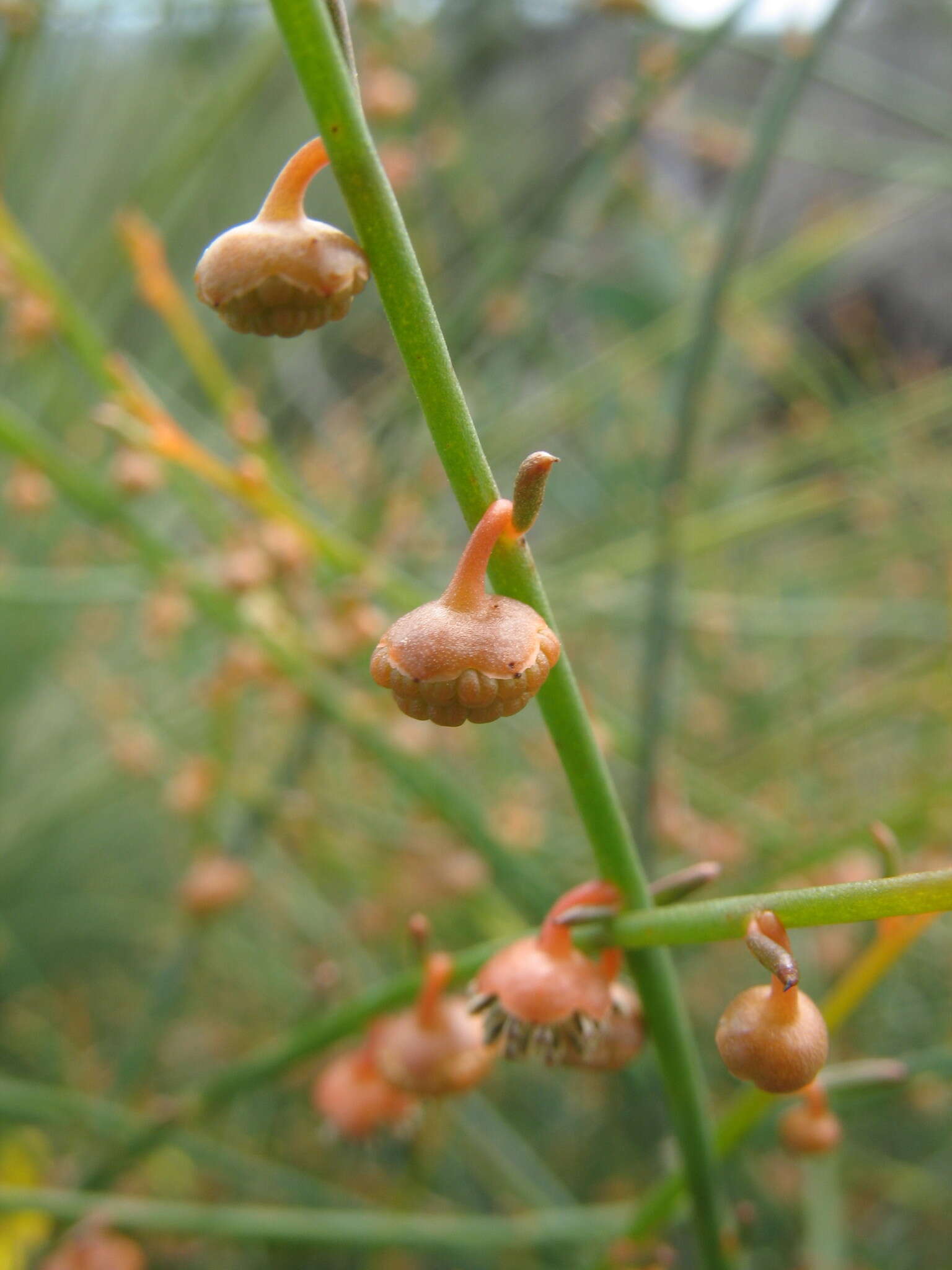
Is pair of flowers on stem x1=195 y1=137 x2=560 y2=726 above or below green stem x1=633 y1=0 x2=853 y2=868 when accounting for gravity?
below

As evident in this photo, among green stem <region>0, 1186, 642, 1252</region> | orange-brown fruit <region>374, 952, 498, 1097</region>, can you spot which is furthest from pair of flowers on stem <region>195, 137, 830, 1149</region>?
green stem <region>0, 1186, 642, 1252</region>

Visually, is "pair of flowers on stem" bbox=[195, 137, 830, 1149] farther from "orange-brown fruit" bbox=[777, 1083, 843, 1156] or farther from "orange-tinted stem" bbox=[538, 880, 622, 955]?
"orange-brown fruit" bbox=[777, 1083, 843, 1156]

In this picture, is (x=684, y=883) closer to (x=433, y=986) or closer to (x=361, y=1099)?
(x=433, y=986)

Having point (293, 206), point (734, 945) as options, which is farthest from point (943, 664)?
point (293, 206)

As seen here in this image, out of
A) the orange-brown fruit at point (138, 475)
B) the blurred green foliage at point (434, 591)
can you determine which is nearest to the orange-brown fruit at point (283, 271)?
the blurred green foliage at point (434, 591)

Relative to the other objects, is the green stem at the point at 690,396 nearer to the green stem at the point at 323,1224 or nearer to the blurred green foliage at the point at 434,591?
the blurred green foliage at the point at 434,591

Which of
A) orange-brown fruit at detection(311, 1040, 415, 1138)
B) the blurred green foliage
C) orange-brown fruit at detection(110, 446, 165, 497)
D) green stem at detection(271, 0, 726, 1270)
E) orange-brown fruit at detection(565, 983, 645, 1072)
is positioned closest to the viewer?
green stem at detection(271, 0, 726, 1270)

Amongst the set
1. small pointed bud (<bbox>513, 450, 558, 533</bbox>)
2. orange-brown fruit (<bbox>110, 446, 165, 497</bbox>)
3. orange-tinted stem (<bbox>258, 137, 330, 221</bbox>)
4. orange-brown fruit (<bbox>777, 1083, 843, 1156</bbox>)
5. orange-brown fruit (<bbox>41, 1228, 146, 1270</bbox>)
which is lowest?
orange-brown fruit (<bbox>41, 1228, 146, 1270</bbox>)
